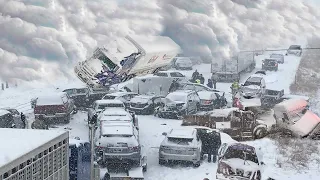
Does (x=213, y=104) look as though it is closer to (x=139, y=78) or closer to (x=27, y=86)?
(x=139, y=78)

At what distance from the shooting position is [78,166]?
10.1 metres

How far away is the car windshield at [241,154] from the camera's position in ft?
40.6

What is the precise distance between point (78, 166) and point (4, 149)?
467cm

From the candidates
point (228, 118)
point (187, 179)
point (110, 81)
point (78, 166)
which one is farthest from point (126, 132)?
point (110, 81)

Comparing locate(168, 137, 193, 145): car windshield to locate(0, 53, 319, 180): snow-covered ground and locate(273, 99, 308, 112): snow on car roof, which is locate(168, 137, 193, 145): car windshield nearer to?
locate(0, 53, 319, 180): snow-covered ground

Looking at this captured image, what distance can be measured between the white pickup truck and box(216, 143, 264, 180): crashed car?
24.4ft

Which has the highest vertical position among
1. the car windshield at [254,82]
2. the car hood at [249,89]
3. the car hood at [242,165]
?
the car windshield at [254,82]

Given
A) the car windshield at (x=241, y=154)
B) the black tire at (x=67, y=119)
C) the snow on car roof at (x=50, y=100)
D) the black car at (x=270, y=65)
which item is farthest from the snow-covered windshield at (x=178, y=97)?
the black car at (x=270, y=65)

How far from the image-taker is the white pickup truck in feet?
62.2

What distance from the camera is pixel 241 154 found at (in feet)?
41.0

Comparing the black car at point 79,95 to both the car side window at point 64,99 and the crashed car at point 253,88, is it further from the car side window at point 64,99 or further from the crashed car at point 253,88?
the crashed car at point 253,88

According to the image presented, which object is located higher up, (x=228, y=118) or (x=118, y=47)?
(x=118, y=47)

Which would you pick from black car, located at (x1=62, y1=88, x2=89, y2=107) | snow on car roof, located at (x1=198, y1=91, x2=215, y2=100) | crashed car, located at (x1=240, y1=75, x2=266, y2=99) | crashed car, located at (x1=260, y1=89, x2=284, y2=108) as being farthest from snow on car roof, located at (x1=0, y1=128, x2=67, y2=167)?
crashed car, located at (x1=240, y1=75, x2=266, y2=99)

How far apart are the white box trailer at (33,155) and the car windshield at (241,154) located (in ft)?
22.2
